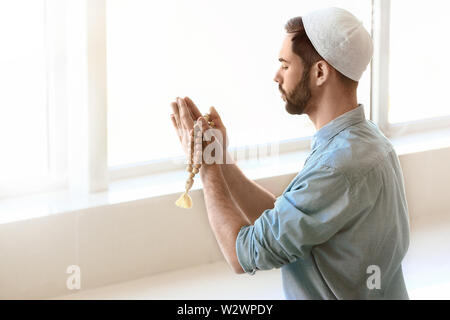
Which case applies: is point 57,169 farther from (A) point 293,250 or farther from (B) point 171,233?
(A) point 293,250

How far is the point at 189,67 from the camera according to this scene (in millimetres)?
3461

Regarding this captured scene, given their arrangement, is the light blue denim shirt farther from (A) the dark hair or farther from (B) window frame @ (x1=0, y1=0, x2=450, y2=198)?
(B) window frame @ (x1=0, y1=0, x2=450, y2=198)

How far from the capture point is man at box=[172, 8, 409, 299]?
1.99 m

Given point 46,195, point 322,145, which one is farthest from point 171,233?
point 322,145

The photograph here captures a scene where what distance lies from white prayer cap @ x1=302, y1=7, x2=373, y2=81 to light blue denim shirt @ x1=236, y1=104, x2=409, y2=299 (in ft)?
0.38

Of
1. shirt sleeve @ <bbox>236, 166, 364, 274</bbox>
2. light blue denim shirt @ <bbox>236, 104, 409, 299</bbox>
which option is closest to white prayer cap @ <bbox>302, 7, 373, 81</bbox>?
light blue denim shirt @ <bbox>236, 104, 409, 299</bbox>

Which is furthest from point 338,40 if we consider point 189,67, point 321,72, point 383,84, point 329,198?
point 383,84

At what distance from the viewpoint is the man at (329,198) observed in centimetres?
199

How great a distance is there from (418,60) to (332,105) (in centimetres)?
231

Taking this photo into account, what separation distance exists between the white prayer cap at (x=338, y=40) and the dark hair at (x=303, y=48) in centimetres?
2

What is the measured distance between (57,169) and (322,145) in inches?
56.5

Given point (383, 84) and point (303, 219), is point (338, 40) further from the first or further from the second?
point (383, 84)

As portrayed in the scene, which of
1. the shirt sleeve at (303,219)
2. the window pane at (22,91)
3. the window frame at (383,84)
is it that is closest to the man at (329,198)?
the shirt sleeve at (303,219)
